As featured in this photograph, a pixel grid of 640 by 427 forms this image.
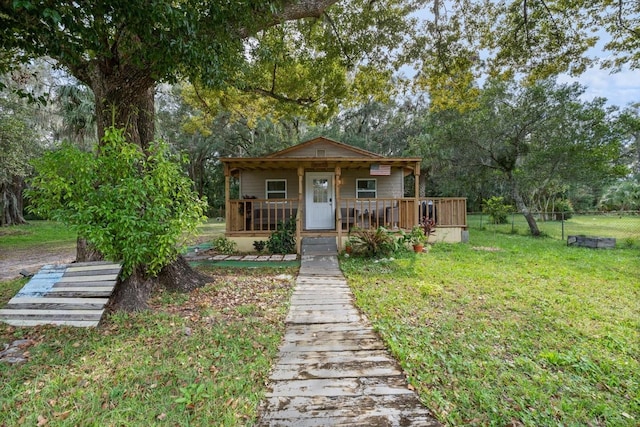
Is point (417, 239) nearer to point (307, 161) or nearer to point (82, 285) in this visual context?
point (307, 161)

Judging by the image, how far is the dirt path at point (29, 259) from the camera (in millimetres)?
6238

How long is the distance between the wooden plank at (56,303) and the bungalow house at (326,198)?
5054 millimetres

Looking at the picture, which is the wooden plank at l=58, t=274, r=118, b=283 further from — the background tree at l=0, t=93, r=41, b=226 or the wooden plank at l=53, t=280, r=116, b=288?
the background tree at l=0, t=93, r=41, b=226

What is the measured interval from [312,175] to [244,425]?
9062 mm

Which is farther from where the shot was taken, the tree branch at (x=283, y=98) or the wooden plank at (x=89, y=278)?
the tree branch at (x=283, y=98)

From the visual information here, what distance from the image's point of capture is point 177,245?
13.9ft

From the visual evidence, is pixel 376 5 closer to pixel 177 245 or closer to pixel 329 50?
pixel 329 50

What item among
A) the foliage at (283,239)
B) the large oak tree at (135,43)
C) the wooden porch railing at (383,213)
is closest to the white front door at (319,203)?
the wooden porch railing at (383,213)

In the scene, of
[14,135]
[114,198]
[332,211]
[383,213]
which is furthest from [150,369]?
[14,135]

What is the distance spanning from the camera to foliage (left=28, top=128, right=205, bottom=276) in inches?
134

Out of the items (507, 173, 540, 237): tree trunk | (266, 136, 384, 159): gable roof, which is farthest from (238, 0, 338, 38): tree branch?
(507, 173, 540, 237): tree trunk

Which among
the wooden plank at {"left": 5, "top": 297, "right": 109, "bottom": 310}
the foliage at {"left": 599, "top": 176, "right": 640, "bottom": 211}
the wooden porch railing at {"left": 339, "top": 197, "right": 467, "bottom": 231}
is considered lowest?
the wooden plank at {"left": 5, "top": 297, "right": 109, "bottom": 310}

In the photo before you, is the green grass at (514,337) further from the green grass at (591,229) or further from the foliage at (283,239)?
the green grass at (591,229)

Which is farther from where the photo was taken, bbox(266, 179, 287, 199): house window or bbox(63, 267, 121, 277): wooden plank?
bbox(266, 179, 287, 199): house window
